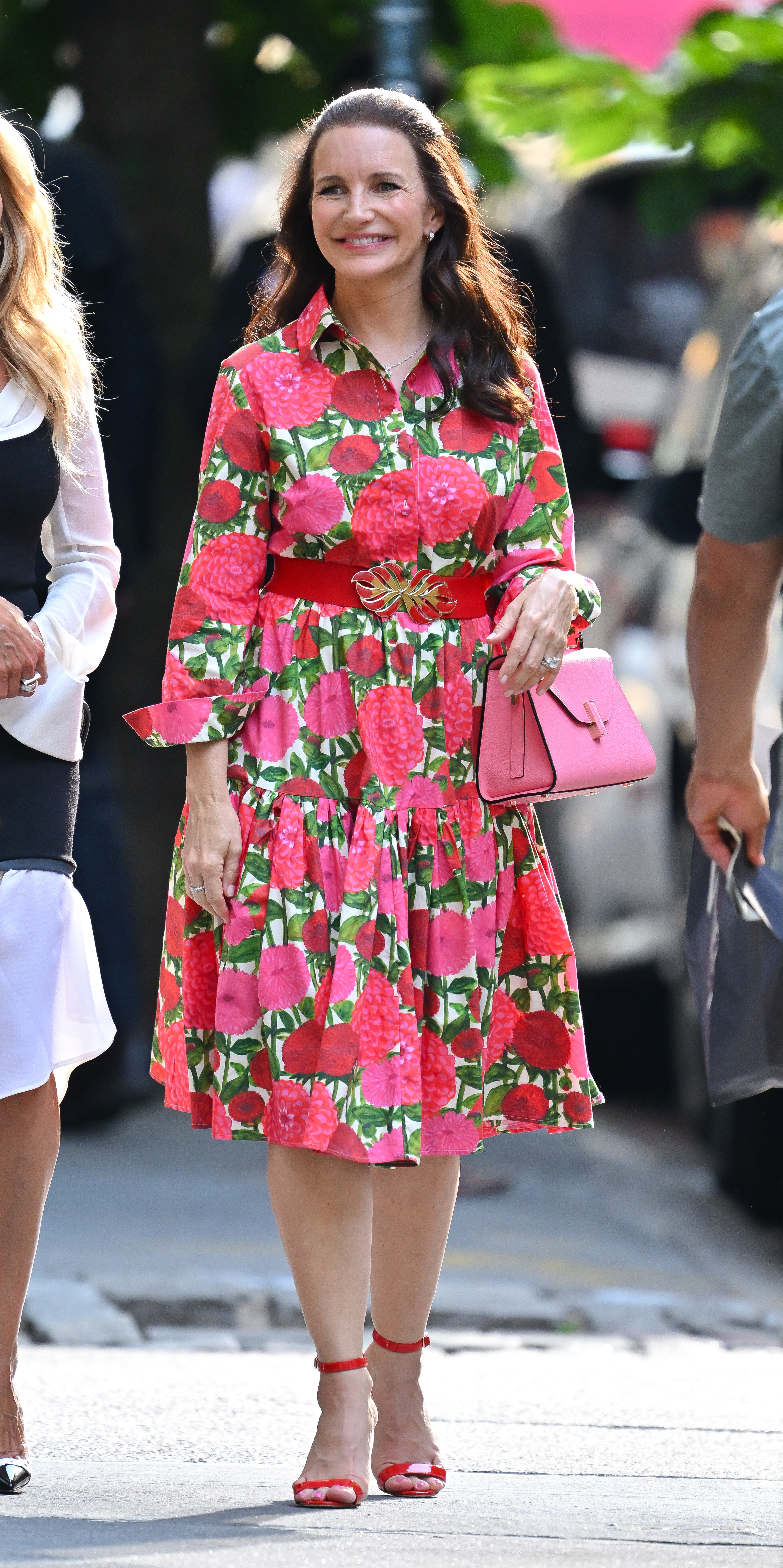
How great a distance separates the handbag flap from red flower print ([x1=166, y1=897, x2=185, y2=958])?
62cm

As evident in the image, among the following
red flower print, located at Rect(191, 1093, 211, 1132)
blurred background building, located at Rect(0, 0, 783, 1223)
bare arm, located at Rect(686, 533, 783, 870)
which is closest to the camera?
bare arm, located at Rect(686, 533, 783, 870)

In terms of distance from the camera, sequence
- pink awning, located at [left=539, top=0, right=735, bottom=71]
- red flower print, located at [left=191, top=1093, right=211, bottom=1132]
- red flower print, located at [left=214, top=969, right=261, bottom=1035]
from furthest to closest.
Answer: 1. pink awning, located at [left=539, top=0, right=735, bottom=71]
2. red flower print, located at [left=191, top=1093, right=211, bottom=1132]
3. red flower print, located at [left=214, top=969, right=261, bottom=1035]

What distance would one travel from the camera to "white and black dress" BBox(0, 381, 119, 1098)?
3.42 m

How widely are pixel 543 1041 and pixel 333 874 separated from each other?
0.44 metres

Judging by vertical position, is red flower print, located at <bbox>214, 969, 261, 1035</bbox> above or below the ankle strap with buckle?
above

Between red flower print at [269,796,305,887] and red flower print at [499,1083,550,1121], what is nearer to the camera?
red flower print at [269,796,305,887]

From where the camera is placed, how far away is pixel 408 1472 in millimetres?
3473

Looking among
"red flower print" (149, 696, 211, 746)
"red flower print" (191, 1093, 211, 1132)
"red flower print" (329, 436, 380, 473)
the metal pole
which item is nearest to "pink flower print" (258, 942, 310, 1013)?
"red flower print" (191, 1093, 211, 1132)

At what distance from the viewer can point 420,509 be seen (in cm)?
342

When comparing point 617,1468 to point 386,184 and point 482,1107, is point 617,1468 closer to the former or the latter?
point 482,1107

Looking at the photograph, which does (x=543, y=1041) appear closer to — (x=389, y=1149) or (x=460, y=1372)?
(x=389, y=1149)

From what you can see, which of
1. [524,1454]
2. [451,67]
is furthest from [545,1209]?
[451,67]

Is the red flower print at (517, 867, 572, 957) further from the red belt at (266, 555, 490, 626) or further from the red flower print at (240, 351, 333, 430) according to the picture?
the red flower print at (240, 351, 333, 430)

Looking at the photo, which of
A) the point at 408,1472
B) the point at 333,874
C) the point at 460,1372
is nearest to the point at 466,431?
the point at 333,874
